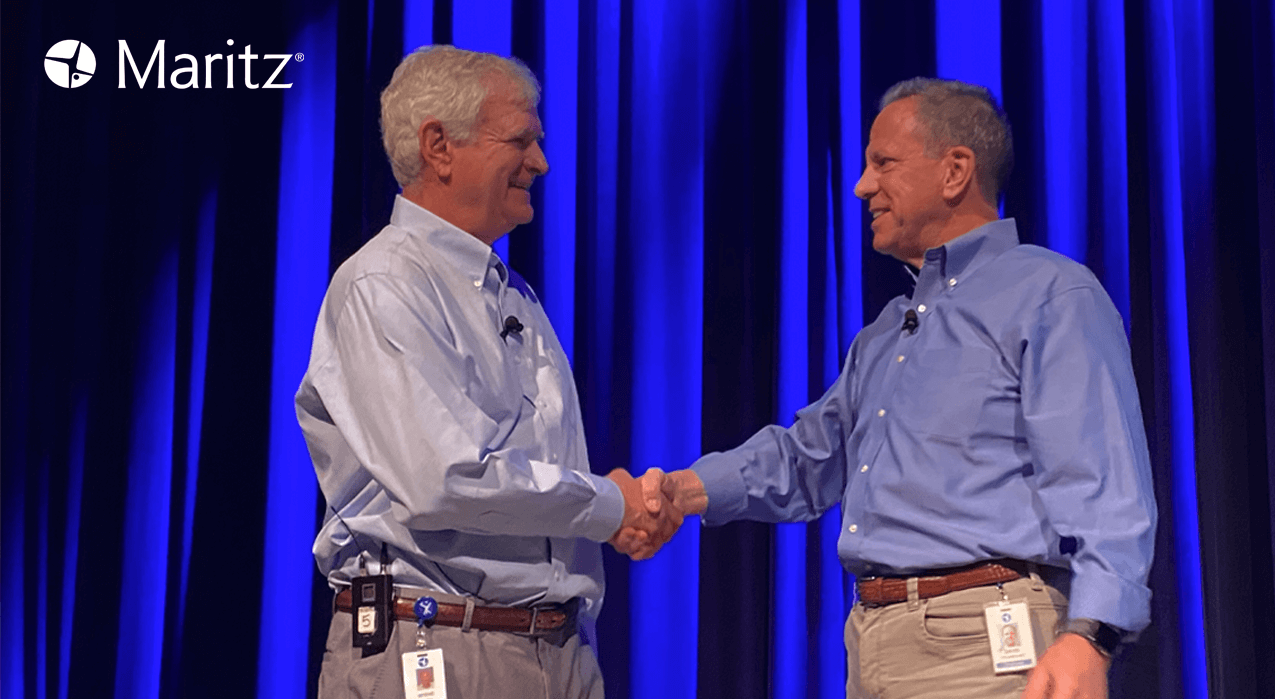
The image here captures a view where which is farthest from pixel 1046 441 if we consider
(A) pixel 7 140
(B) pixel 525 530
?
(A) pixel 7 140

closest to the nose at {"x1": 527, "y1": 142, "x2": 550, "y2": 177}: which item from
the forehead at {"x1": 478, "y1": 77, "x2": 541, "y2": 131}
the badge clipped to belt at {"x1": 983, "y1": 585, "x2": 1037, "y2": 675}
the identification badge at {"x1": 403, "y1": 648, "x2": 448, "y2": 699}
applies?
the forehead at {"x1": 478, "y1": 77, "x2": 541, "y2": 131}

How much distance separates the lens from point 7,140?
3.73 meters

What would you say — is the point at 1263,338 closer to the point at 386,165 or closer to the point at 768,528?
the point at 768,528

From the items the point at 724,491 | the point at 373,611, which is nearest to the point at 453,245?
the point at 373,611

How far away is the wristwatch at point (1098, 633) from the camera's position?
6.39 feet

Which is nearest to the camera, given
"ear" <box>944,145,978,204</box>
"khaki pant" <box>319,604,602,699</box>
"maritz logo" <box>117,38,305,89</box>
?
"khaki pant" <box>319,604,602,699</box>

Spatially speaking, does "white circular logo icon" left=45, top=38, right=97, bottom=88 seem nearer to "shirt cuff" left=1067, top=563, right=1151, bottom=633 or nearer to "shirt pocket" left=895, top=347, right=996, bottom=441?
"shirt pocket" left=895, top=347, right=996, bottom=441

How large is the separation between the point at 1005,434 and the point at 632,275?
1418 mm

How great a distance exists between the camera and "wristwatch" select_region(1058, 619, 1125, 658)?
76.6 inches

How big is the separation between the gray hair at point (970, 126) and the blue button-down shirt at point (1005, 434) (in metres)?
0.14

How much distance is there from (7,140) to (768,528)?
2.45 m

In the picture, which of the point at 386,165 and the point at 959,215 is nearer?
the point at 959,215

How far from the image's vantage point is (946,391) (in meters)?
2.29

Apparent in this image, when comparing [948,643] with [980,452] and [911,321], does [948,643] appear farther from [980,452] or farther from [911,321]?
[911,321]
